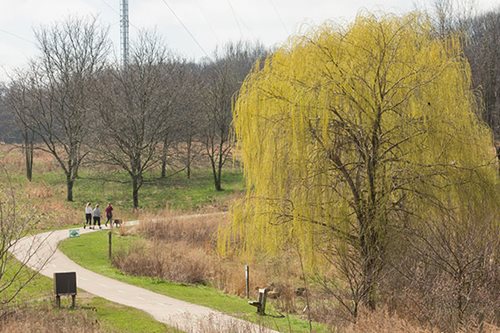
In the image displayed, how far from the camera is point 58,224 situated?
32531 millimetres

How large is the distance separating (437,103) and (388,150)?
1.62 m

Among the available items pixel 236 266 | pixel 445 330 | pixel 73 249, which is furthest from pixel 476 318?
pixel 73 249

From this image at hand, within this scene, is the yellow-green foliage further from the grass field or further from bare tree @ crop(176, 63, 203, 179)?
bare tree @ crop(176, 63, 203, 179)

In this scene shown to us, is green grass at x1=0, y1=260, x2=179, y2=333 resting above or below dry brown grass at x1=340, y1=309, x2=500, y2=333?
below

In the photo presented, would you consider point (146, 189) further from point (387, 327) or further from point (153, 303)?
point (387, 327)

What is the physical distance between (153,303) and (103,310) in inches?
60.6

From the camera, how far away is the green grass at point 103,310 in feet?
43.9

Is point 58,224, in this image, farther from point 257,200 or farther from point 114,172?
point 257,200

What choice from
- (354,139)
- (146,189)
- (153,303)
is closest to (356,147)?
(354,139)

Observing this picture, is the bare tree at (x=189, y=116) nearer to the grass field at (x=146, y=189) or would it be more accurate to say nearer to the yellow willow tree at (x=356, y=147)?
the grass field at (x=146, y=189)

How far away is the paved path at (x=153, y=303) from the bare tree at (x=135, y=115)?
61.8 feet

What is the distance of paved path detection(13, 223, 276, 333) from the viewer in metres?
11.9

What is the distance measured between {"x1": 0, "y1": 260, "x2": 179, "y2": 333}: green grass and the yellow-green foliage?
306 centimetres

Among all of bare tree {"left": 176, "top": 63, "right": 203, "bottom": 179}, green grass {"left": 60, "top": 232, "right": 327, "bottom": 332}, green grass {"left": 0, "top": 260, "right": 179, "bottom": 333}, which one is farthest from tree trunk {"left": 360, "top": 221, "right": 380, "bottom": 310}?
bare tree {"left": 176, "top": 63, "right": 203, "bottom": 179}
